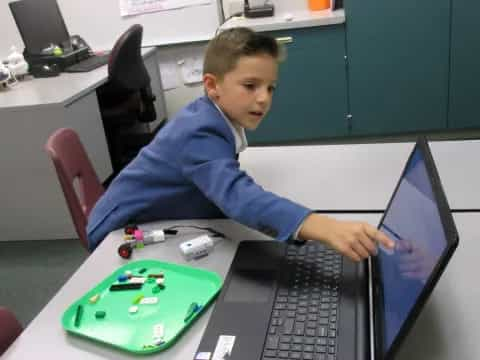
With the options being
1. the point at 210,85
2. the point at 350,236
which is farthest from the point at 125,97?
the point at 350,236

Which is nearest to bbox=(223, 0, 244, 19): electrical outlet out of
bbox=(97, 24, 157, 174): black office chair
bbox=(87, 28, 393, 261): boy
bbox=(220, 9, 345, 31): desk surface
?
bbox=(220, 9, 345, 31): desk surface

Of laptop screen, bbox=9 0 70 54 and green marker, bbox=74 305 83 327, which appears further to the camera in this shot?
laptop screen, bbox=9 0 70 54

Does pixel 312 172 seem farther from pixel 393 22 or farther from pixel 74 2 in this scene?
pixel 74 2

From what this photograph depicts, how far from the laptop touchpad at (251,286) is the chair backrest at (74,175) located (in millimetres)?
789

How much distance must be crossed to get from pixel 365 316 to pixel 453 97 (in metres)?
2.65

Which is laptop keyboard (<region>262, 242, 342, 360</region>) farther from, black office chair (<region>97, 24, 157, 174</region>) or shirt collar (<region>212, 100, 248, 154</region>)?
black office chair (<region>97, 24, 157, 174</region>)

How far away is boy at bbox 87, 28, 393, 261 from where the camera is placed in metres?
0.90

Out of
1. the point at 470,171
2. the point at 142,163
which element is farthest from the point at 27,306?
the point at 470,171

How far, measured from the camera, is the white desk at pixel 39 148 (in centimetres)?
234

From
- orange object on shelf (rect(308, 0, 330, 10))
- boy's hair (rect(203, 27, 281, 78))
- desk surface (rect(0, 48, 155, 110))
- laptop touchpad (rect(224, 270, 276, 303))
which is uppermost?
boy's hair (rect(203, 27, 281, 78))

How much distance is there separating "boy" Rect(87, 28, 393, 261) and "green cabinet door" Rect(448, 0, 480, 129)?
7.23 feet

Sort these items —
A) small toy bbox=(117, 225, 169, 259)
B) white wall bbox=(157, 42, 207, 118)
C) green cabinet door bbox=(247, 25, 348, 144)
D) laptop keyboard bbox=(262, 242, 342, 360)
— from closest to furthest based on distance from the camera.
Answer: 1. laptop keyboard bbox=(262, 242, 342, 360)
2. small toy bbox=(117, 225, 169, 259)
3. green cabinet door bbox=(247, 25, 348, 144)
4. white wall bbox=(157, 42, 207, 118)

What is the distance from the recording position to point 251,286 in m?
0.88

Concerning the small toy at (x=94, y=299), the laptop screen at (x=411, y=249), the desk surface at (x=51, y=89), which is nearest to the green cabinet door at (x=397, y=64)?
the desk surface at (x=51, y=89)
